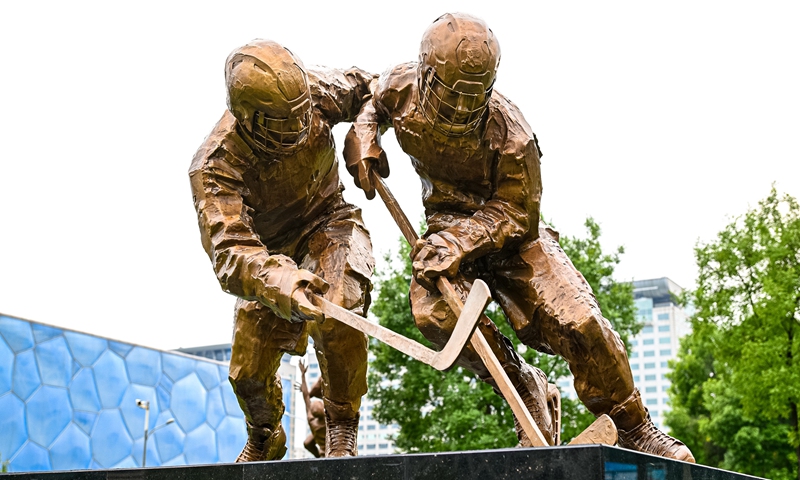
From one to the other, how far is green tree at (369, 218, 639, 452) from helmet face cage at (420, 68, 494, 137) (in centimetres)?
1435

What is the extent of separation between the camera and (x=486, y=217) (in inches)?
186

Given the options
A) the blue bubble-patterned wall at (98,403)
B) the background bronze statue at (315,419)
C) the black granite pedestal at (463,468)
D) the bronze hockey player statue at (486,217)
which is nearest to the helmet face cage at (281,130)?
the bronze hockey player statue at (486,217)

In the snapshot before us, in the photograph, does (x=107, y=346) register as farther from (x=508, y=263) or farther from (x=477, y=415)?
(x=508, y=263)

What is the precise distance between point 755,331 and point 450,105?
711 inches

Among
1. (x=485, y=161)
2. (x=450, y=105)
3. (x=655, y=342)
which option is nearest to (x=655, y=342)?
(x=655, y=342)

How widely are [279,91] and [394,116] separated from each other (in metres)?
0.76

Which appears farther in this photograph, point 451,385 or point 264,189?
point 451,385

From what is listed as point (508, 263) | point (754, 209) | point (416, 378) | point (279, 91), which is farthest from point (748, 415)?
point (279, 91)

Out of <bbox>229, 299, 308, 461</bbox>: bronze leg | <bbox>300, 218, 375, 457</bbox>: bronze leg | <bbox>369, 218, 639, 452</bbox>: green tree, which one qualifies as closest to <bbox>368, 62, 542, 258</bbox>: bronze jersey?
<bbox>300, 218, 375, 457</bbox>: bronze leg

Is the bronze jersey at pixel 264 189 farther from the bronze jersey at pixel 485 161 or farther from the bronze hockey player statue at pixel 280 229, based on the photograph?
the bronze jersey at pixel 485 161

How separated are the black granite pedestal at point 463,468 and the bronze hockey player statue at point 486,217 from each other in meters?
0.78

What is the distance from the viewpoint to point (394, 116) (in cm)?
488

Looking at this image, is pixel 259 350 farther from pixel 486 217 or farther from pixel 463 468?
pixel 463 468

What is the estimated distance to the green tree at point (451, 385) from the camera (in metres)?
19.1
